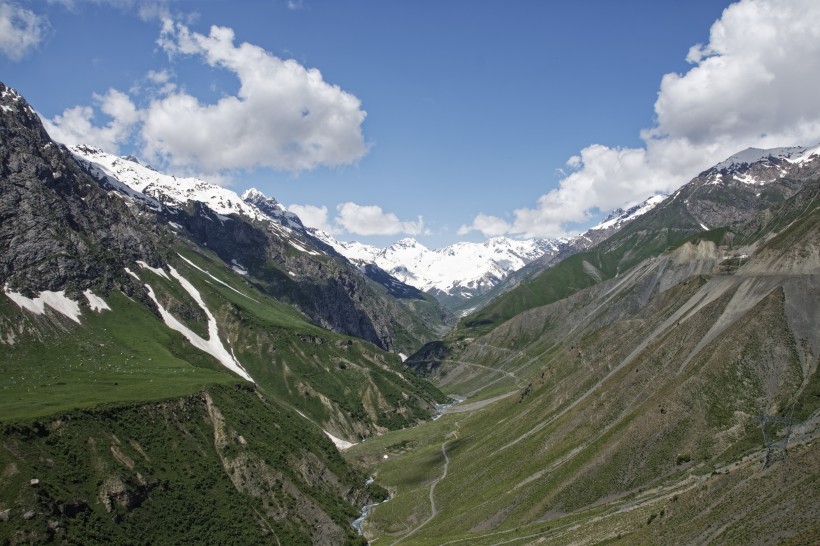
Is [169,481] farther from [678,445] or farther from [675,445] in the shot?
[678,445]

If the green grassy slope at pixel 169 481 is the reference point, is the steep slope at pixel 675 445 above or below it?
below

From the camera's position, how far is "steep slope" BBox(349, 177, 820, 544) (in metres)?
76.9

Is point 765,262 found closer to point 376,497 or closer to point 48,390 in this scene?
point 376,497

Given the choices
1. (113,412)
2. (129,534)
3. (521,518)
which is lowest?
(521,518)

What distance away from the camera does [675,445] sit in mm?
116438

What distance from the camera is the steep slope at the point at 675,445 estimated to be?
76938mm

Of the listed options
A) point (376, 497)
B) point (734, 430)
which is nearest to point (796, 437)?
point (734, 430)

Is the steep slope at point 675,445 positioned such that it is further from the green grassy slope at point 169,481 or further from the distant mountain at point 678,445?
the green grassy slope at point 169,481

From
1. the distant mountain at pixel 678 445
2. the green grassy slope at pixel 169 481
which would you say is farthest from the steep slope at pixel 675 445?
the green grassy slope at pixel 169 481

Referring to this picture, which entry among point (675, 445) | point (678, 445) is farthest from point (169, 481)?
point (678, 445)

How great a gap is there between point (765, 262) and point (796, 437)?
86058mm

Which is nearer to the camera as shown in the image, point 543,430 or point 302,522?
point 302,522

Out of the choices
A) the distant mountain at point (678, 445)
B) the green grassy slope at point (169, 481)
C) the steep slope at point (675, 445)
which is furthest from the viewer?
the green grassy slope at point (169, 481)

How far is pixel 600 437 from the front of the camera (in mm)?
134125
